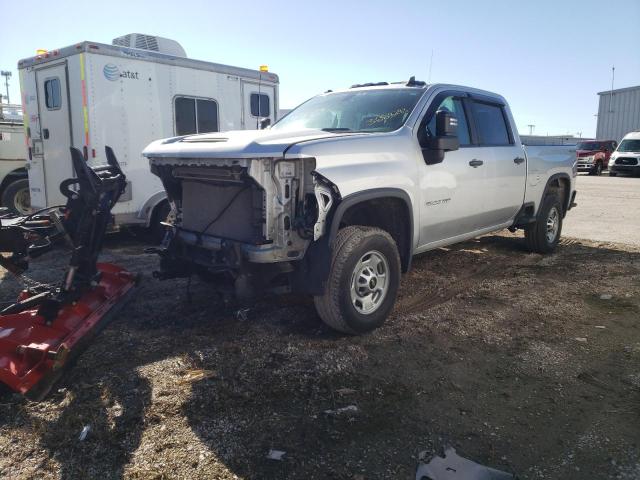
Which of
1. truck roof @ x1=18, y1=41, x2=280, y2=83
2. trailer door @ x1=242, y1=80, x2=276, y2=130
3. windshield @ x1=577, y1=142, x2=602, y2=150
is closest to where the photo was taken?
truck roof @ x1=18, y1=41, x2=280, y2=83

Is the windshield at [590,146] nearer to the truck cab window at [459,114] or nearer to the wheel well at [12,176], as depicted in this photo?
the truck cab window at [459,114]

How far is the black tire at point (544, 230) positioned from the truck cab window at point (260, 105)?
15.3 ft

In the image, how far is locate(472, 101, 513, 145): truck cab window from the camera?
5.68 meters

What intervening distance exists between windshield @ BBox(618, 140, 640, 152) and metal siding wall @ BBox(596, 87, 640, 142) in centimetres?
1186

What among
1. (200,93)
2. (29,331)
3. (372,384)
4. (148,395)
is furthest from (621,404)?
(200,93)

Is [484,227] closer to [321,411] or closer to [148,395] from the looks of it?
[321,411]

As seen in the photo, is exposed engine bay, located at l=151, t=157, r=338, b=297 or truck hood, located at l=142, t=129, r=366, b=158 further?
exposed engine bay, located at l=151, t=157, r=338, b=297

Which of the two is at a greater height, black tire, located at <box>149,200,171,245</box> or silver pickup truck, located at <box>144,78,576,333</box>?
silver pickup truck, located at <box>144,78,576,333</box>

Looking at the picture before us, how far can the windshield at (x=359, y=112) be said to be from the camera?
465 cm

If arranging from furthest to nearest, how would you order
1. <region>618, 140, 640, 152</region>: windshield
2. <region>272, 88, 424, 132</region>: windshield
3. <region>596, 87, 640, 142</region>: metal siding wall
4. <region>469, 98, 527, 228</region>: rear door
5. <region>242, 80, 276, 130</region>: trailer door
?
<region>596, 87, 640, 142</region>: metal siding wall → <region>618, 140, 640, 152</region>: windshield → <region>242, 80, 276, 130</region>: trailer door → <region>469, 98, 527, 228</region>: rear door → <region>272, 88, 424, 132</region>: windshield

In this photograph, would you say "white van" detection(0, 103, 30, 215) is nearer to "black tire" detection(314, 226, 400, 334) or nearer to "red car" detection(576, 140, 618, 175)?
"black tire" detection(314, 226, 400, 334)

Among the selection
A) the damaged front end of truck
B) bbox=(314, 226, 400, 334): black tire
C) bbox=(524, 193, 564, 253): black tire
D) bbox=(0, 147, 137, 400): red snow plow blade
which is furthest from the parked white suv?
bbox=(0, 147, 137, 400): red snow plow blade

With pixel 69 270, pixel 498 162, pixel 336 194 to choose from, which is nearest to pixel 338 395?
pixel 336 194

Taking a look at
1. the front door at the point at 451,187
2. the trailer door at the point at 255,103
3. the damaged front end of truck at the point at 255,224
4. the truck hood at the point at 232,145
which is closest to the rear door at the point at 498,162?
the front door at the point at 451,187
